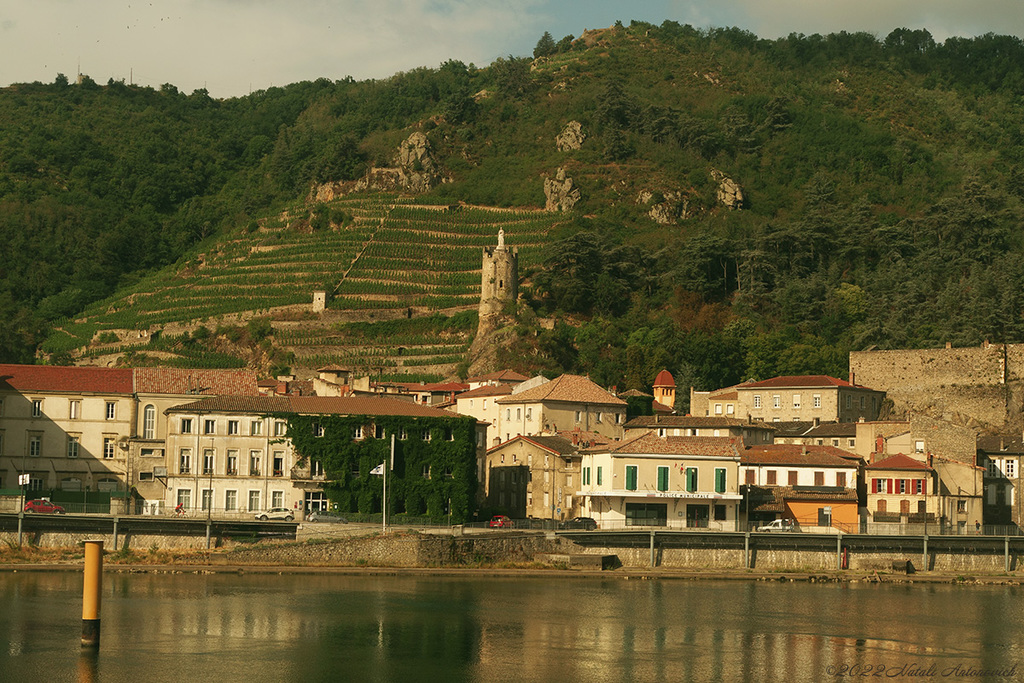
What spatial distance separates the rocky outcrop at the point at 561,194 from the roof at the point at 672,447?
83379mm

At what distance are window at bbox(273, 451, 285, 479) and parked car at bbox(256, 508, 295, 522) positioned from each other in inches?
73.6

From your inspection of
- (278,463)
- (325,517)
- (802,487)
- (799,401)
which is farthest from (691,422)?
(278,463)

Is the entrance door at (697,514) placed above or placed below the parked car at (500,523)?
above

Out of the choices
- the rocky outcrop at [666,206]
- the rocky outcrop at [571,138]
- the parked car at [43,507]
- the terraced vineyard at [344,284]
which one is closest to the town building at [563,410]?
the terraced vineyard at [344,284]

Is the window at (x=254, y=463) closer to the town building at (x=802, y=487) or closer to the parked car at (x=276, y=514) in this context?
the parked car at (x=276, y=514)

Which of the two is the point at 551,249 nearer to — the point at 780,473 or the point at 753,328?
the point at 753,328

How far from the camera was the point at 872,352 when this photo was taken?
3893 inches

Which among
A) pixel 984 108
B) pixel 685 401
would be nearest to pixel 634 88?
pixel 984 108

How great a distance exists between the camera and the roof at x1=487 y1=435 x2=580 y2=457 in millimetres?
76500

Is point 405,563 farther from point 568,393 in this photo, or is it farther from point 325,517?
point 568,393

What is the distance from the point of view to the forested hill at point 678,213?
4422 inches

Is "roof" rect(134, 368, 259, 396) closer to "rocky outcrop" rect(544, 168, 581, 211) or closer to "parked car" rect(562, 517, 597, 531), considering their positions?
"parked car" rect(562, 517, 597, 531)

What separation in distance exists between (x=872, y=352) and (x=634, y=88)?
105 metres

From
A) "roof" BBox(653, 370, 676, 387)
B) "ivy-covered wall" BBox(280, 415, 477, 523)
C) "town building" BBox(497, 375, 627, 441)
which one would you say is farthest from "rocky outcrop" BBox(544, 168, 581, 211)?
"ivy-covered wall" BBox(280, 415, 477, 523)
